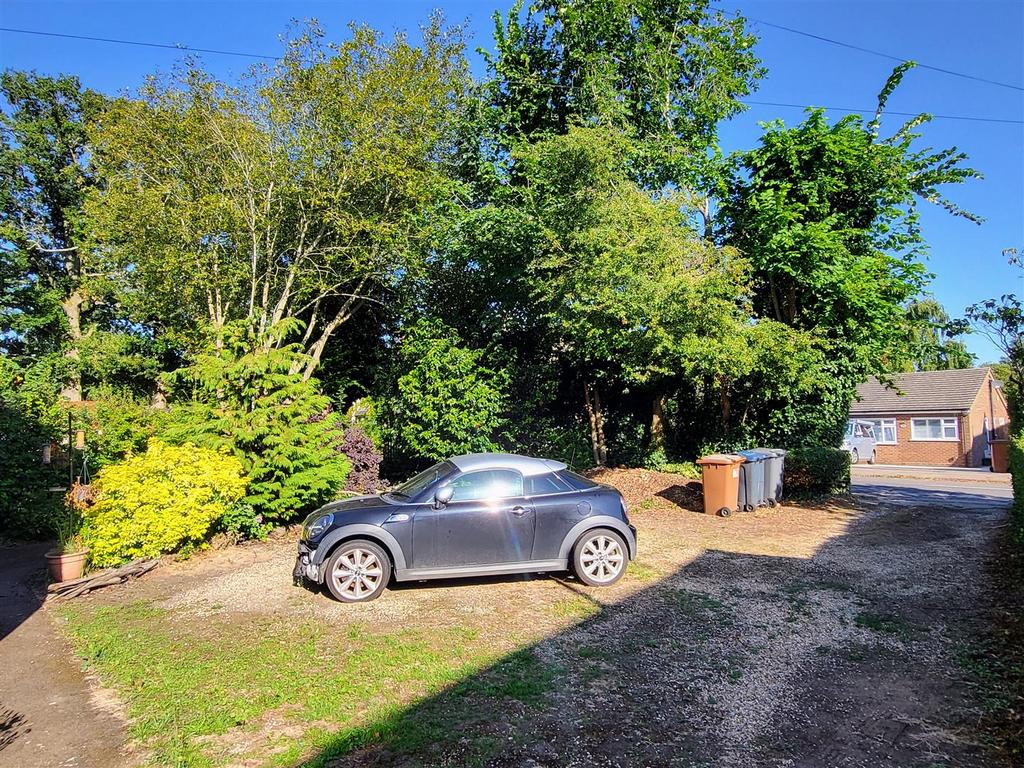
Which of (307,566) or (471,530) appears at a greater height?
(471,530)

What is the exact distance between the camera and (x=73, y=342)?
2200 centimetres

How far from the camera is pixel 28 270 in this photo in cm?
2306

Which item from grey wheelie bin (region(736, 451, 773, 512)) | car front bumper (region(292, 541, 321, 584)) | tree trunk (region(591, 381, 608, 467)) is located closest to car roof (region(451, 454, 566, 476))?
car front bumper (region(292, 541, 321, 584))

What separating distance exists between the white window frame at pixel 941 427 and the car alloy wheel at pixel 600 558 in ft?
103

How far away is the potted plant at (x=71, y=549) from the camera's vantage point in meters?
7.24

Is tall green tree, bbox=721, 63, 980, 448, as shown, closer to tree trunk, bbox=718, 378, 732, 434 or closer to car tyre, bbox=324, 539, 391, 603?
tree trunk, bbox=718, 378, 732, 434

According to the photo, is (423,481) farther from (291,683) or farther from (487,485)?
(291,683)

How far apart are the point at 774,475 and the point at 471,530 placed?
27.8 feet

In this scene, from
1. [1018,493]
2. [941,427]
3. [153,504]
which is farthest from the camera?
[941,427]

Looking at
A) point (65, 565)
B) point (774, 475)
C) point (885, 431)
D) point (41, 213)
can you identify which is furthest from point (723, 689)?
point (885, 431)

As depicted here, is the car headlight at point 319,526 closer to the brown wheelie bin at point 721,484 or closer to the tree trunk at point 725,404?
the brown wheelie bin at point 721,484

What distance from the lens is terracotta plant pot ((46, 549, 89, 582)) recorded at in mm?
7230

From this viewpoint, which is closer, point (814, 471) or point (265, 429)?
point (265, 429)

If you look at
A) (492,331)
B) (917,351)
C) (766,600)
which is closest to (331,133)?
(492,331)
